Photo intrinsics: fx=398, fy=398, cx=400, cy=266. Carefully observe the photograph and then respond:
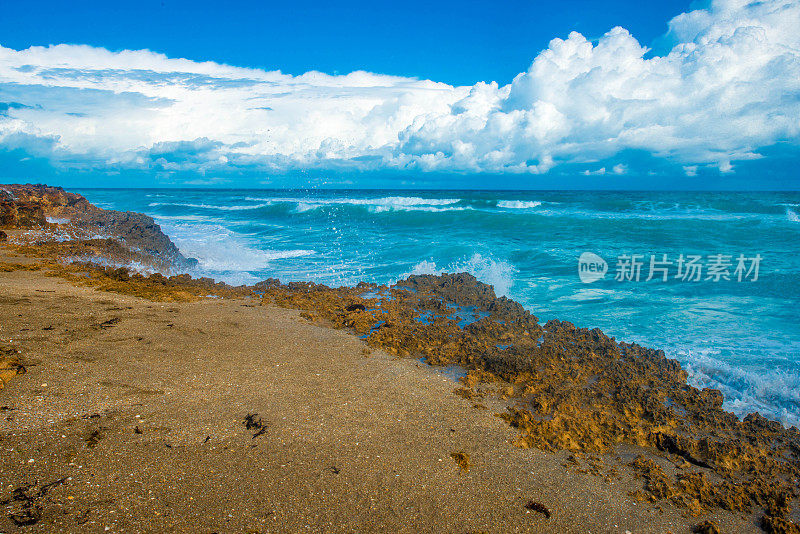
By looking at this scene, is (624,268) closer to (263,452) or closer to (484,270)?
(484,270)

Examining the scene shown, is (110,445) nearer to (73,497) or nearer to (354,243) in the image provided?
(73,497)

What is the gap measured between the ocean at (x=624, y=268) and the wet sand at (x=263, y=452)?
3.40 meters

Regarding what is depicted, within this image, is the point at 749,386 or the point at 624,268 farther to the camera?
the point at 624,268

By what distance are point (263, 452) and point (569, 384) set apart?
3946 millimetres

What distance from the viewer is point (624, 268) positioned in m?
13.9

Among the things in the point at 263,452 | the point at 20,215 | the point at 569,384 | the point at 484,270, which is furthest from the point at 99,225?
the point at 569,384

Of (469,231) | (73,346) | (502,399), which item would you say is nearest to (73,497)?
(73,346)

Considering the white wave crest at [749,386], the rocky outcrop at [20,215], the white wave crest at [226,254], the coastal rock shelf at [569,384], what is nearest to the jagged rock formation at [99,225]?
the rocky outcrop at [20,215]

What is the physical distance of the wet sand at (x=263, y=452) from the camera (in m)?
3.01

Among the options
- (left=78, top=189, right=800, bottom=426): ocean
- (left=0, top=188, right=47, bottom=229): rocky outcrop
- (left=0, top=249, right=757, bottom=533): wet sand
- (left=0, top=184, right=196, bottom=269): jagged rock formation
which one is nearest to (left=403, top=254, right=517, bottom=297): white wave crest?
(left=78, top=189, right=800, bottom=426): ocean

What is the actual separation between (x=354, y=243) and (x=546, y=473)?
15636mm

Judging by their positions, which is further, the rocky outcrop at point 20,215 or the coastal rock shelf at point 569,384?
the rocky outcrop at point 20,215

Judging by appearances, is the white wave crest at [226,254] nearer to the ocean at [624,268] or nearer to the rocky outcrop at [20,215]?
the ocean at [624,268]

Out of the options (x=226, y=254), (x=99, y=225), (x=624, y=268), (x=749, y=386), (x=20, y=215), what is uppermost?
(x=20, y=215)
